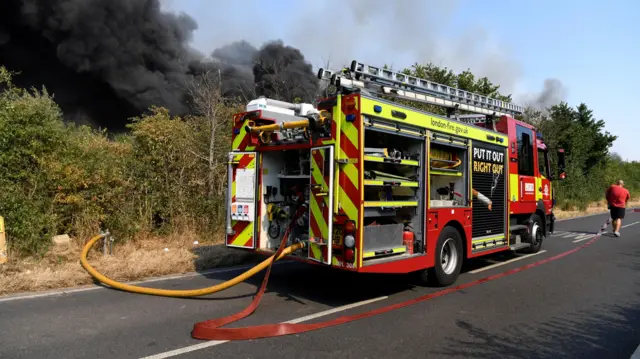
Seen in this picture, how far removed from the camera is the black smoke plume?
22.6 m

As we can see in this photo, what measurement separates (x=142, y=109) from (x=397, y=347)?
26.4 metres

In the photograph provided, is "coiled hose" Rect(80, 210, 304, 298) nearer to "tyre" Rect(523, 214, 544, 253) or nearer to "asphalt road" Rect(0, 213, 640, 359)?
"asphalt road" Rect(0, 213, 640, 359)

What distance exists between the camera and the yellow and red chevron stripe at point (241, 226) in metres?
6.35

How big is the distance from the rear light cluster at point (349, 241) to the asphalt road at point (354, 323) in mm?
670

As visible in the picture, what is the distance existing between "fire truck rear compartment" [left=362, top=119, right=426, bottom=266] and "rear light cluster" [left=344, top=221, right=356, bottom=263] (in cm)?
20

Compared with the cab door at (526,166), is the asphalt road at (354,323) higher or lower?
lower

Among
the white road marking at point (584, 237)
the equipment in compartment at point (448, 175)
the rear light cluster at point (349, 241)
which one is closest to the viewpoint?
the rear light cluster at point (349, 241)

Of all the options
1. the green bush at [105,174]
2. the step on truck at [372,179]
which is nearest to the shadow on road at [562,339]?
the step on truck at [372,179]

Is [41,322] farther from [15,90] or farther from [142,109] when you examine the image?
[142,109]

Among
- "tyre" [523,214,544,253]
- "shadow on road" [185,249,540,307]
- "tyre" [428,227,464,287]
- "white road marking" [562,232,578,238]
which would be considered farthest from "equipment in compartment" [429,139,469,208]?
"white road marking" [562,232,578,238]

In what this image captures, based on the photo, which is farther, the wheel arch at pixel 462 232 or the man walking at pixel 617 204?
the man walking at pixel 617 204

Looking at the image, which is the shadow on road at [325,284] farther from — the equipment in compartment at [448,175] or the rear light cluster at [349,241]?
the equipment in compartment at [448,175]

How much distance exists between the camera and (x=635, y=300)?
19.4 ft

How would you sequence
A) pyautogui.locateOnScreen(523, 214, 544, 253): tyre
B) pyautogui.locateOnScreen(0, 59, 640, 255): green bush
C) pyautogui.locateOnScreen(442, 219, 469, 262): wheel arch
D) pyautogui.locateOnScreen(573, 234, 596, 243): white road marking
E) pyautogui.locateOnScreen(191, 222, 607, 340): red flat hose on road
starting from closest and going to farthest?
pyautogui.locateOnScreen(191, 222, 607, 340): red flat hose on road < pyautogui.locateOnScreen(442, 219, 469, 262): wheel arch < pyautogui.locateOnScreen(0, 59, 640, 255): green bush < pyautogui.locateOnScreen(523, 214, 544, 253): tyre < pyautogui.locateOnScreen(573, 234, 596, 243): white road marking
